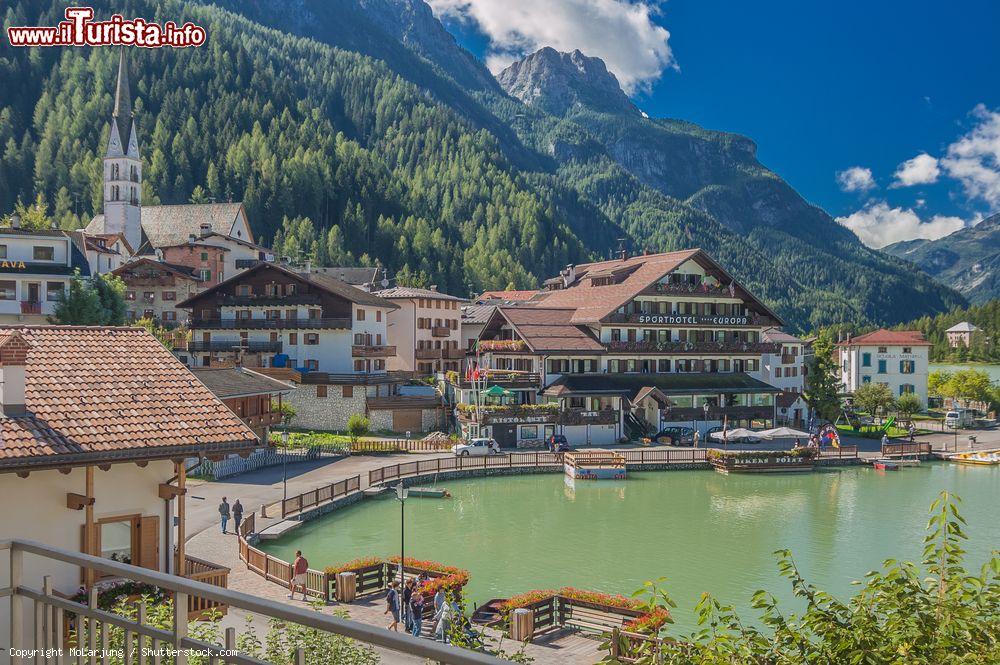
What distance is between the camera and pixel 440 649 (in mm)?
3629

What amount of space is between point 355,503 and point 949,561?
38.4m

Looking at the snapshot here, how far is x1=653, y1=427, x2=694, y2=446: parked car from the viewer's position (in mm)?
66062

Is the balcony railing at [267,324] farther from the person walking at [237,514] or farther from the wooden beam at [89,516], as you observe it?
the wooden beam at [89,516]

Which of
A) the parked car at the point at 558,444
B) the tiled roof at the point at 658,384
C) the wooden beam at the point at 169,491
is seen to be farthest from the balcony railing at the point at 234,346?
the wooden beam at the point at 169,491

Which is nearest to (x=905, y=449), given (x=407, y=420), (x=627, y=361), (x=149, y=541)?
(x=627, y=361)

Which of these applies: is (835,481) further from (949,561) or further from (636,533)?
(949,561)

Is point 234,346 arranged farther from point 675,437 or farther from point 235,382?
point 675,437

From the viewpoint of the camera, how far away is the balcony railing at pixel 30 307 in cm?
6588

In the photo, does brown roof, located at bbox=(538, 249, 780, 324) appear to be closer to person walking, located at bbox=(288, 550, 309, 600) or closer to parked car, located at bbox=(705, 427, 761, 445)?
parked car, located at bbox=(705, 427, 761, 445)

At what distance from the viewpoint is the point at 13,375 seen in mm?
14672

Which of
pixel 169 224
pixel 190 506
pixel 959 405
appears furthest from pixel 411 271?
pixel 190 506

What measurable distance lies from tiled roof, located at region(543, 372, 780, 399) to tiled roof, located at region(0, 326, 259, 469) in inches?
1880

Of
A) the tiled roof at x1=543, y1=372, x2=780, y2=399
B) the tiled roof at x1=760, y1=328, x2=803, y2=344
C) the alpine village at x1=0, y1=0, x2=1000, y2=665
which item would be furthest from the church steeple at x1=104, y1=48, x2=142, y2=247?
the tiled roof at x1=760, y1=328, x2=803, y2=344

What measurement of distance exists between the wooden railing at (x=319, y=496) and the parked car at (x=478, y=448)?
1175 centimetres
